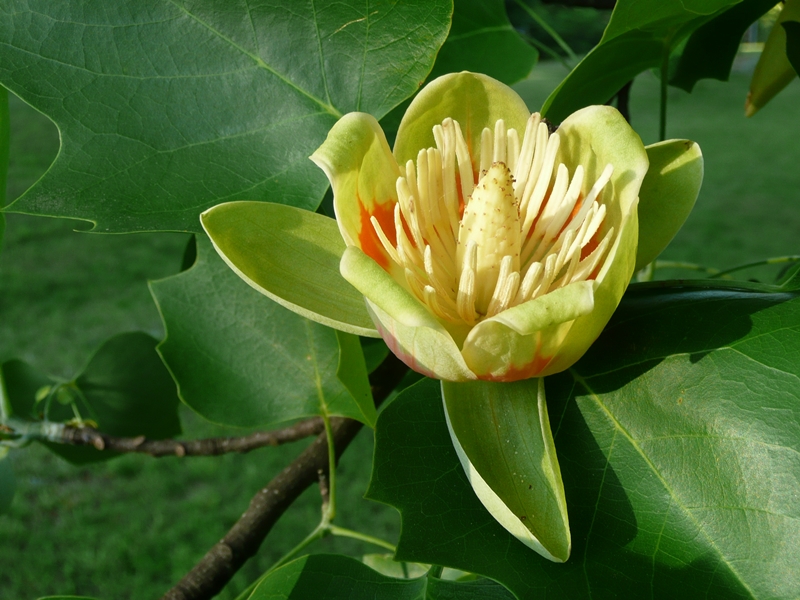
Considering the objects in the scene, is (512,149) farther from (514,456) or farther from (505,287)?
(514,456)

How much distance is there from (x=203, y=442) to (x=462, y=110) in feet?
1.67

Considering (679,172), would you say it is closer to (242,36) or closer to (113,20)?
(242,36)

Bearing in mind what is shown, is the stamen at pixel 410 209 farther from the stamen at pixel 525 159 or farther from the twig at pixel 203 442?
the twig at pixel 203 442

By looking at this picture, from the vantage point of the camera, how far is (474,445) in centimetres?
60

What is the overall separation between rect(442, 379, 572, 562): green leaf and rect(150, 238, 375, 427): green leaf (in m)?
0.26

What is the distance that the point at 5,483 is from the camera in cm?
101

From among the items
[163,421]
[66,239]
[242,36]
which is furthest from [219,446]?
[66,239]

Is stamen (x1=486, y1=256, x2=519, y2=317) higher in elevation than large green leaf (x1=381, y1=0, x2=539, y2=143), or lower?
lower

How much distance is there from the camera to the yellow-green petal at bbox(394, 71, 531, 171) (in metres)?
0.66

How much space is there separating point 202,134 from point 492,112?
10.6 inches

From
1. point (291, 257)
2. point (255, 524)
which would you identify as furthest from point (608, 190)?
point (255, 524)

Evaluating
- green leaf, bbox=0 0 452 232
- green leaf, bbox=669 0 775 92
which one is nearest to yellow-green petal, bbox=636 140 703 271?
green leaf, bbox=0 0 452 232

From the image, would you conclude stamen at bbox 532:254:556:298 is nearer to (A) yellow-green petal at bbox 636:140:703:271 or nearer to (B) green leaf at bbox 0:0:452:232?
(A) yellow-green petal at bbox 636:140:703:271

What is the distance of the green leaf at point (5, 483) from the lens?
0.99 meters
